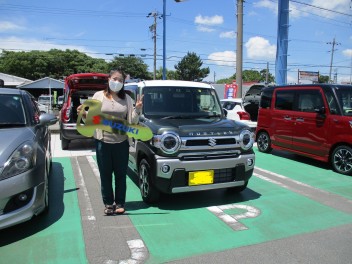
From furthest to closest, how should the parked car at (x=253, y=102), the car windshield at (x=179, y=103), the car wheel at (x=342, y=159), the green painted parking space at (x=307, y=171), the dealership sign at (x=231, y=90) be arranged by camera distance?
the dealership sign at (x=231, y=90)
the parked car at (x=253, y=102)
the car wheel at (x=342, y=159)
the green painted parking space at (x=307, y=171)
the car windshield at (x=179, y=103)

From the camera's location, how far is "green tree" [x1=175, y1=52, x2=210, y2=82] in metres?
63.2

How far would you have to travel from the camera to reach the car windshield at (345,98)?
654 cm

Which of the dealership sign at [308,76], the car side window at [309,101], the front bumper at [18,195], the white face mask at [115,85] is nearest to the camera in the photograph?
the front bumper at [18,195]

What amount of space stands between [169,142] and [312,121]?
170 inches

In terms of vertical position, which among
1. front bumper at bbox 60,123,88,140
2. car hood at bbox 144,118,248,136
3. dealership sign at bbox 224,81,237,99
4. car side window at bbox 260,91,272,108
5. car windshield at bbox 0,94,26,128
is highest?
dealership sign at bbox 224,81,237,99

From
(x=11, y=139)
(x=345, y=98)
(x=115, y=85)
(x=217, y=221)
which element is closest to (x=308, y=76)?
(x=345, y=98)

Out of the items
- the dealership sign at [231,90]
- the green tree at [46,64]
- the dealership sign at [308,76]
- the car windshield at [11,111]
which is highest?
the green tree at [46,64]

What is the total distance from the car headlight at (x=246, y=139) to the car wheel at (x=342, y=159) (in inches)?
117

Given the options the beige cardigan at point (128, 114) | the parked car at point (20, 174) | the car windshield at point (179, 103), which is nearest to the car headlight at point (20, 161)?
the parked car at point (20, 174)

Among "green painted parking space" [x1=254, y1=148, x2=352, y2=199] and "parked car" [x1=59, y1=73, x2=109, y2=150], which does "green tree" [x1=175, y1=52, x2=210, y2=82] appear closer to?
"parked car" [x1=59, y1=73, x2=109, y2=150]

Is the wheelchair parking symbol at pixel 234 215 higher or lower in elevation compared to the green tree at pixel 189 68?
lower

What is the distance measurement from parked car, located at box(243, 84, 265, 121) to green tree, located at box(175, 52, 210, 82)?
47.7m

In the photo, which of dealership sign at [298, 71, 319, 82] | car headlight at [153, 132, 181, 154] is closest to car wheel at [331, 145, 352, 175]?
car headlight at [153, 132, 181, 154]

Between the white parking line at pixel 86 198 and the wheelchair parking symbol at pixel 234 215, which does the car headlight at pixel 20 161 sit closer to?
the white parking line at pixel 86 198
